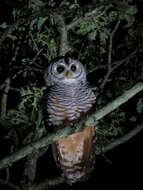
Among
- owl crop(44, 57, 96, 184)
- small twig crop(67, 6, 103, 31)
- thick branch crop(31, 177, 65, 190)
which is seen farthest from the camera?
thick branch crop(31, 177, 65, 190)

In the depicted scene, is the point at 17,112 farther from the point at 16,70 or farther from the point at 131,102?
the point at 131,102

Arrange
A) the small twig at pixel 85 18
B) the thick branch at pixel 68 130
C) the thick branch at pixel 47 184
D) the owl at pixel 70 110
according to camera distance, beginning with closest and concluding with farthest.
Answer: the thick branch at pixel 68 130
the small twig at pixel 85 18
the owl at pixel 70 110
the thick branch at pixel 47 184

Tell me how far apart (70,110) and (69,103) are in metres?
0.06

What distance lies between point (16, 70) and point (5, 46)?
11.9 inches

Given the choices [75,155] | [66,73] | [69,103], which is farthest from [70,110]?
[75,155]

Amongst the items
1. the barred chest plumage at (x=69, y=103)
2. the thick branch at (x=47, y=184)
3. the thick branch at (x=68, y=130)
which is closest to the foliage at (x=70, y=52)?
the barred chest plumage at (x=69, y=103)

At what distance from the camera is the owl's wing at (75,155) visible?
3.76m

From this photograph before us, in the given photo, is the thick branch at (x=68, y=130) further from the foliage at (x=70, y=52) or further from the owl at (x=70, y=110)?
the foliage at (x=70, y=52)

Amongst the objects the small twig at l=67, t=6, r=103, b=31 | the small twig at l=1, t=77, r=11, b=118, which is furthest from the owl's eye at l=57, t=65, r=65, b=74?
the small twig at l=1, t=77, r=11, b=118

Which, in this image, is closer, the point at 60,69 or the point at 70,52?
the point at 60,69

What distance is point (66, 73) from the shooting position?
11.9 feet

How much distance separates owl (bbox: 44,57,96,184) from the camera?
353cm

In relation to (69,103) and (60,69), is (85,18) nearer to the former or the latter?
(60,69)

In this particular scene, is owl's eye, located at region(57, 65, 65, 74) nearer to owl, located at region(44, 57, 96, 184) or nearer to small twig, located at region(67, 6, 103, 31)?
owl, located at region(44, 57, 96, 184)
